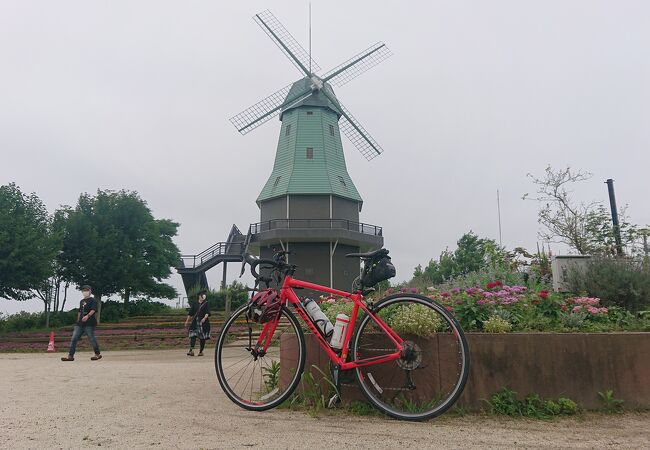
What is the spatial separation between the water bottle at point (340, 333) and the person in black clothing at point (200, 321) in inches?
356

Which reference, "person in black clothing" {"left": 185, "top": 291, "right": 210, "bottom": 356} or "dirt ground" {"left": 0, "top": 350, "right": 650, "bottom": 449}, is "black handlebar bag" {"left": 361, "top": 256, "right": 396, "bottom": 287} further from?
"person in black clothing" {"left": 185, "top": 291, "right": 210, "bottom": 356}

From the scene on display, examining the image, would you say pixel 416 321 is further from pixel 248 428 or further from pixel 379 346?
pixel 248 428

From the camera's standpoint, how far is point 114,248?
91.5 ft

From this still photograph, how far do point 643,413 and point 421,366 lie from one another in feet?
6.55

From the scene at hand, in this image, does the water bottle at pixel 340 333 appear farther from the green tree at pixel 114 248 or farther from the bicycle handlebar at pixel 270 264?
the green tree at pixel 114 248

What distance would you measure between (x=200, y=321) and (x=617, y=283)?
33.1ft

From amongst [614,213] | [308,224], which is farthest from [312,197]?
[614,213]

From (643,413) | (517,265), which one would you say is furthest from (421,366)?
(517,265)

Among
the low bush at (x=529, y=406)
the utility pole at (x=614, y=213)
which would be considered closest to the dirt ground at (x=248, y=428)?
the low bush at (x=529, y=406)

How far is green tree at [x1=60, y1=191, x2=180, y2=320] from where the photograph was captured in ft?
88.6

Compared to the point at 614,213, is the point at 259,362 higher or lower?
lower

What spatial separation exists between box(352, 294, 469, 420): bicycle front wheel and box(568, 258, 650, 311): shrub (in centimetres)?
294

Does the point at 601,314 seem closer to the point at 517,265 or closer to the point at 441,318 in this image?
the point at 441,318

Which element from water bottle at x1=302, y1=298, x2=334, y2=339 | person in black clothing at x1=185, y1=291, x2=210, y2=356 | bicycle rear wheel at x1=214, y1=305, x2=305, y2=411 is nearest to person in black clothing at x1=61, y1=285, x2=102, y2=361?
person in black clothing at x1=185, y1=291, x2=210, y2=356
